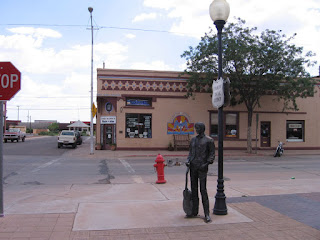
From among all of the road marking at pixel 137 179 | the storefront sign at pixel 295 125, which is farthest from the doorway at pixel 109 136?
the storefront sign at pixel 295 125

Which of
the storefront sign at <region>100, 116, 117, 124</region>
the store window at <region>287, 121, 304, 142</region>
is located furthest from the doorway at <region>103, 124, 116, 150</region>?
the store window at <region>287, 121, 304, 142</region>

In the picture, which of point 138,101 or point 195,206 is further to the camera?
point 138,101

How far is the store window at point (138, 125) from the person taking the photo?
Answer: 2380 centimetres

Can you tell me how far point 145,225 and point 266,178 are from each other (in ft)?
23.8

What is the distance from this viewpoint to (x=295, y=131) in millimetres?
26500

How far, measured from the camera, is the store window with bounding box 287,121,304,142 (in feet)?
86.3

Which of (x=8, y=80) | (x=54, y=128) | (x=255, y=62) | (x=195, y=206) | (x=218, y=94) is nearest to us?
(x=8, y=80)

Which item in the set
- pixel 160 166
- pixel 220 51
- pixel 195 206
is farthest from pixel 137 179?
pixel 220 51

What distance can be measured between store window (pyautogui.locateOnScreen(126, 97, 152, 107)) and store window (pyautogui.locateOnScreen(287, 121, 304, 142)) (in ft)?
40.5

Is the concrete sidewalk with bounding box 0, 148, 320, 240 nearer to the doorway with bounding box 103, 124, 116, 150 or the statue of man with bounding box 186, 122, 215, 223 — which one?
the statue of man with bounding box 186, 122, 215, 223

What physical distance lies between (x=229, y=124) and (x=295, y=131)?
6.26m

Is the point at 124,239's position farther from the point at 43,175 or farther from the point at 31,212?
the point at 43,175

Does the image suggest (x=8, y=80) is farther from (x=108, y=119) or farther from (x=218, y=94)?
(x=108, y=119)

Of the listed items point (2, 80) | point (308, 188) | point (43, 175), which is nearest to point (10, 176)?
point (43, 175)
